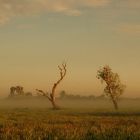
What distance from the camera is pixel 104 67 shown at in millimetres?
107250

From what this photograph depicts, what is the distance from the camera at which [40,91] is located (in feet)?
334

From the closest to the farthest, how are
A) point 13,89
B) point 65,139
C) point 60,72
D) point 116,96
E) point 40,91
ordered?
point 65,139
point 60,72
point 40,91
point 116,96
point 13,89

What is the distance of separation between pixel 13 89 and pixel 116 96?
68610 mm

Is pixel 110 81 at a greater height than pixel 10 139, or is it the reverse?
pixel 110 81

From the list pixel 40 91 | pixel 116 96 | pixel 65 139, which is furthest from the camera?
pixel 116 96

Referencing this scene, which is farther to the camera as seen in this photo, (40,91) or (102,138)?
(40,91)

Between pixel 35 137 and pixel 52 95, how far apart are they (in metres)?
84.0

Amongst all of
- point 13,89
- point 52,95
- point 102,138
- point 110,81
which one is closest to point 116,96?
point 110,81

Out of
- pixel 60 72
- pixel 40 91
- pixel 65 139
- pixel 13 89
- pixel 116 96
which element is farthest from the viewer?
pixel 13 89

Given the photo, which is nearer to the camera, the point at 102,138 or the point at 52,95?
the point at 102,138

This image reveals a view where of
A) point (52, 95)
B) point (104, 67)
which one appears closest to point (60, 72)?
point (52, 95)

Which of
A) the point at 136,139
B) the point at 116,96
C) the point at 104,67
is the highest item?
the point at 104,67

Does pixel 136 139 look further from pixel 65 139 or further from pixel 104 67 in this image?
pixel 104 67

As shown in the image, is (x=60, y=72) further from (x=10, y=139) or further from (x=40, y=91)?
(x=10, y=139)
